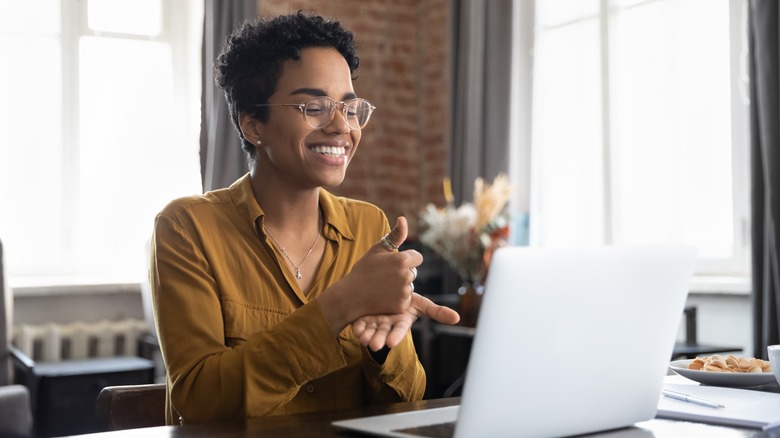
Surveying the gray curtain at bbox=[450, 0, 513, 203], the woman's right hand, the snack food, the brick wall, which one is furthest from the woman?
the brick wall

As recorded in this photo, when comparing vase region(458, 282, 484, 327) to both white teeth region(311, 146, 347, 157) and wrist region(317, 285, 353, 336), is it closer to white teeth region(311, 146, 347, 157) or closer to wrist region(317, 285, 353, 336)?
white teeth region(311, 146, 347, 157)

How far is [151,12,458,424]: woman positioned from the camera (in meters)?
1.40

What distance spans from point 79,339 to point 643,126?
9.46ft

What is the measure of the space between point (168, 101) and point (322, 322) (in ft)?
12.5

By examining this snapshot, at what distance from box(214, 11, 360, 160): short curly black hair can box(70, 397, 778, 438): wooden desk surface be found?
2.54 feet

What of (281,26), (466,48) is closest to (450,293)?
(466,48)

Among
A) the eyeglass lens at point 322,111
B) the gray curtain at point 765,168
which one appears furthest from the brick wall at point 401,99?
the eyeglass lens at point 322,111

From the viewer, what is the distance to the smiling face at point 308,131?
1780 mm

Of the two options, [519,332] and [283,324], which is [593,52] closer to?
[283,324]

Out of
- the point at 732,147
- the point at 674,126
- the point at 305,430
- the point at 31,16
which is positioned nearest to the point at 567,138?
the point at 674,126

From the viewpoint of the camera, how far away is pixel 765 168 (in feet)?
11.5

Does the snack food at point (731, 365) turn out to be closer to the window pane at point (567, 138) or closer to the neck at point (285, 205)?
the neck at point (285, 205)

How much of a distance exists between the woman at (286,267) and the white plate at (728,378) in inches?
17.0

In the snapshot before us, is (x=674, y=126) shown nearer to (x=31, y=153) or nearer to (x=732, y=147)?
(x=732, y=147)
